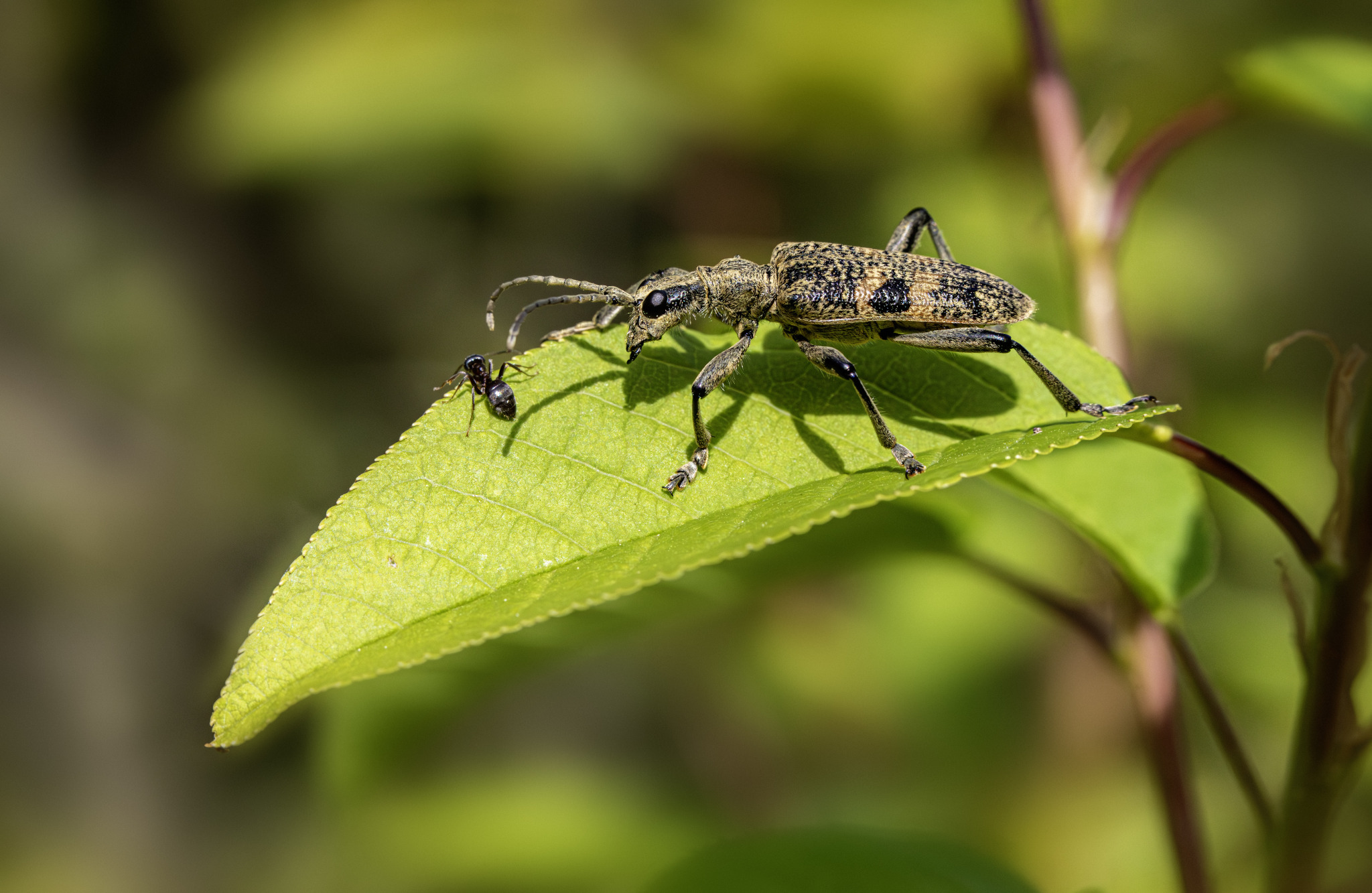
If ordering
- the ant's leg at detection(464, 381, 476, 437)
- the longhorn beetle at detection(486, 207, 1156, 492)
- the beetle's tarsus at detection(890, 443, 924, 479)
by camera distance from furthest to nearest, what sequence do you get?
1. the longhorn beetle at detection(486, 207, 1156, 492)
2. the ant's leg at detection(464, 381, 476, 437)
3. the beetle's tarsus at detection(890, 443, 924, 479)

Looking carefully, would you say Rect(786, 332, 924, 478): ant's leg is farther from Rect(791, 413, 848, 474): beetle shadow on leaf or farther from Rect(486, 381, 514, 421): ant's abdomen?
Rect(486, 381, 514, 421): ant's abdomen

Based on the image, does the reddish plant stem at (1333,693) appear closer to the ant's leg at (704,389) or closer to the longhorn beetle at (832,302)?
the longhorn beetle at (832,302)

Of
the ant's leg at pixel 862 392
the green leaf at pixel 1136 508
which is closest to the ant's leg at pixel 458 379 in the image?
the ant's leg at pixel 862 392

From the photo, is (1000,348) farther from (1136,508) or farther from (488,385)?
(488,385)

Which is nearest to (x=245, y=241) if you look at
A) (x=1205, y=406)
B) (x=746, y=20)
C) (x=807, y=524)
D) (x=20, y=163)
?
(x=20, y=163)

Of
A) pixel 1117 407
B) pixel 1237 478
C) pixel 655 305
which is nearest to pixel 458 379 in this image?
pixel 655 305

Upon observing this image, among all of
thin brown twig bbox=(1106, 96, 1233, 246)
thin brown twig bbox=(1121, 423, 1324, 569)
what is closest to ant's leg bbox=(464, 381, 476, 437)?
thin brown twig bbox=(1121, 423, 1324, 569)
